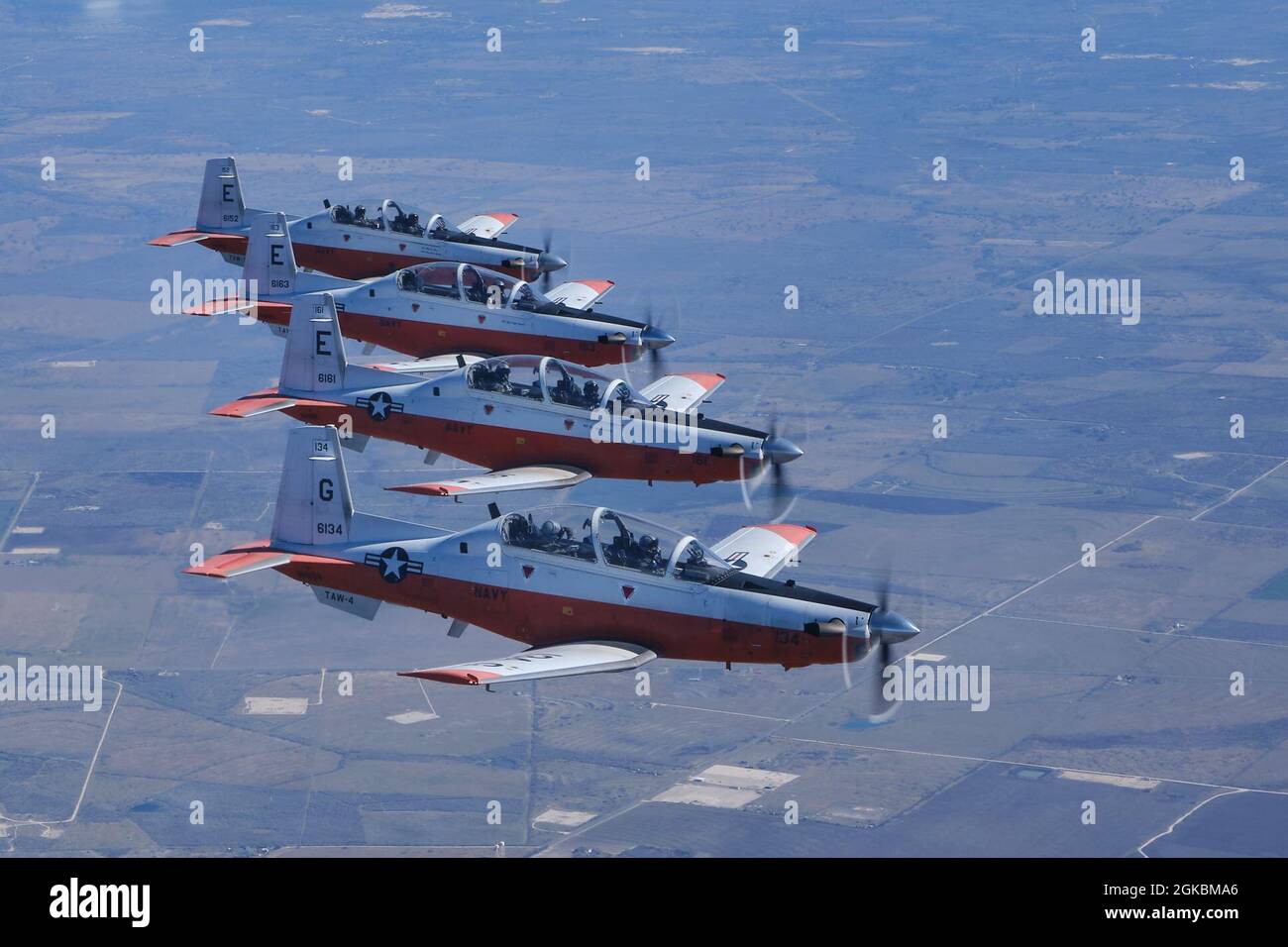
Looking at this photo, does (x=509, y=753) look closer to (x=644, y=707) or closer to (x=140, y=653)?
(x=644, y=707)

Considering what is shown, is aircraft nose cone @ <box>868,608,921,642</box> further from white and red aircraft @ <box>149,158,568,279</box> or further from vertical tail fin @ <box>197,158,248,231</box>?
vertical tail fin @ <box>197,158,248,231</box>

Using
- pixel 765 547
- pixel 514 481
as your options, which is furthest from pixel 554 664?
pixel 514 481

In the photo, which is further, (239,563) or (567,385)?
(567,385)

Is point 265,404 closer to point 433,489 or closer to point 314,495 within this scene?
point 433,489

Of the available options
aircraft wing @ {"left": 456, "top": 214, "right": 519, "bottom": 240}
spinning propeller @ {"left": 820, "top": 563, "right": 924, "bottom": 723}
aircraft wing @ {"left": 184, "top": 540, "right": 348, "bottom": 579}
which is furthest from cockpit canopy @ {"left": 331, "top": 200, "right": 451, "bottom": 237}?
spinning propeller @ {"left": 820, "top": 563, "right": 924, "bottom": 723}
